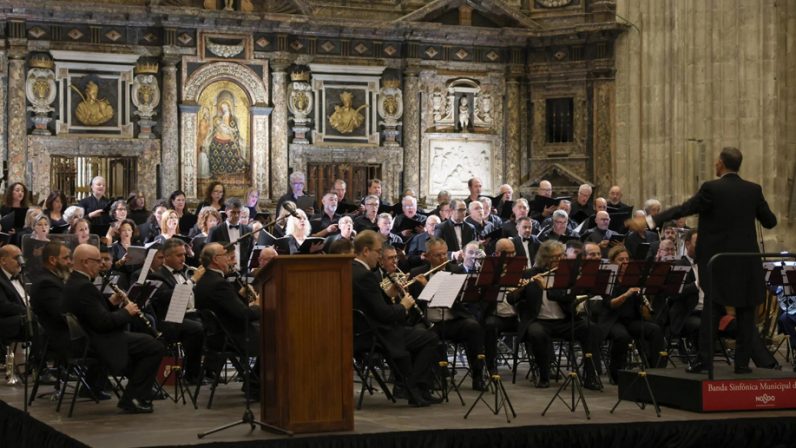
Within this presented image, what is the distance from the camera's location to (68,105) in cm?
1694

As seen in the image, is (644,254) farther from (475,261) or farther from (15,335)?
(15,335)

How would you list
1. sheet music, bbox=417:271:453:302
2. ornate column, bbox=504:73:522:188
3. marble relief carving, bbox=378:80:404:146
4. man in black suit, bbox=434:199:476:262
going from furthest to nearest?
1. ornate column, bbox=504:73:522:188
2. marble relief carving, bbox=378:80:404:146
3. man in black suit, bbox=434:199:476:262
4. sheet music, bbox=417:271:453:302

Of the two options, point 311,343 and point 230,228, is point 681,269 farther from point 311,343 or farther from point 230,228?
point 230,228

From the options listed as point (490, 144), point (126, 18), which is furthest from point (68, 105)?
point (490, 144)

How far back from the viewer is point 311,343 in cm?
746

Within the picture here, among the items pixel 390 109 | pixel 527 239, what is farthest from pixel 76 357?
Answer: pixel 390 109

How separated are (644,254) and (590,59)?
9.43 meters

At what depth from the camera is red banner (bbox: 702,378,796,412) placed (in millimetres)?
8234

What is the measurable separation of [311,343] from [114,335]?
2.03m

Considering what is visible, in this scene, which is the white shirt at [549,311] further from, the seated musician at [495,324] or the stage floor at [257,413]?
the stage floor at [257,413]

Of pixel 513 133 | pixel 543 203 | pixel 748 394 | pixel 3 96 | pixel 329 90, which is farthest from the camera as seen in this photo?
pixel 513 133

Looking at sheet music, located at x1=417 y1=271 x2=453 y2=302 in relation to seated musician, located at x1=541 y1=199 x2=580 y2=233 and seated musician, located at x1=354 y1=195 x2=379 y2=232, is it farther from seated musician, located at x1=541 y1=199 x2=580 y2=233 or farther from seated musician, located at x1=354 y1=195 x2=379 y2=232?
seated musician, located at x1=541 y1=199 x2=580 y2=233

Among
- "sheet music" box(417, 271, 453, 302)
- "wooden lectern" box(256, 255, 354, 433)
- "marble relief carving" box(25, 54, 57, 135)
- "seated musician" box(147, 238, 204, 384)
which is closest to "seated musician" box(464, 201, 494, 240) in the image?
"seated musician" box(147, 238, 204, 384)

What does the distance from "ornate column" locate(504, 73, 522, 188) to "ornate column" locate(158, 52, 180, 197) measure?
5.15m
